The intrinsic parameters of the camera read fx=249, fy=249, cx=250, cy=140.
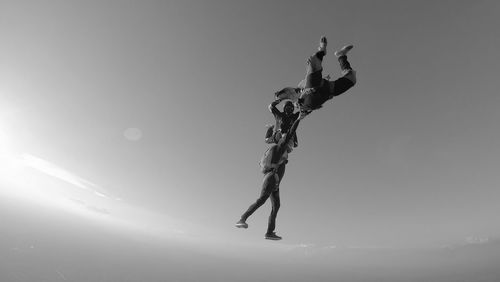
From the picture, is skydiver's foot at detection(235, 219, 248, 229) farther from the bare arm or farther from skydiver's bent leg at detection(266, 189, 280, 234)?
the bare arm

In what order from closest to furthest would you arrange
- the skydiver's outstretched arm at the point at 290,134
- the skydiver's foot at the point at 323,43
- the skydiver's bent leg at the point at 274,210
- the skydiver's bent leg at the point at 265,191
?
the skydiver's foot at the point at 323,43, the skydiver's outstretched arm at the point at 290,134, the skydiver's bent leg at the point at 265,191, the skydiver's bent leg at the point at 274,210

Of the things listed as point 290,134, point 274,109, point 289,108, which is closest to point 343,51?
point 289,108

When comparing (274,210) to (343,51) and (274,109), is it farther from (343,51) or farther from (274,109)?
(343,51)

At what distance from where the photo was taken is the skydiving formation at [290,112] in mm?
4477

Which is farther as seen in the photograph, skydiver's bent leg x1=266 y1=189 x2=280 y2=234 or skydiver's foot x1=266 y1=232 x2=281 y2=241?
skydiver's bent leg x1=266 y1=189 x2=280 y2=234

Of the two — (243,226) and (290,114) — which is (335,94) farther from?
(243,226)

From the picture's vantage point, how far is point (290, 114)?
18.3 ft

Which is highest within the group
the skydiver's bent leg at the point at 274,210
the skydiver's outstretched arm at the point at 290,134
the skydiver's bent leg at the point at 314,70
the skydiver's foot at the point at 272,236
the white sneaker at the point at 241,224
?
→ the skydiver's bent leg at the point at 314,70

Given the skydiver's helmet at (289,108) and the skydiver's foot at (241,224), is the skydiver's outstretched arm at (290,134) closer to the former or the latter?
the skydiver's helmet at (289,108)

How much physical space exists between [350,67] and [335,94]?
2.06 feet

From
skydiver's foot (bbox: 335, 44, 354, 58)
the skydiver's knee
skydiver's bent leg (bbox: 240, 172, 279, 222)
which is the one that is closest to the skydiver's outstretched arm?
skydiver's bent leg (bbox: 240, 172, 279, 222)

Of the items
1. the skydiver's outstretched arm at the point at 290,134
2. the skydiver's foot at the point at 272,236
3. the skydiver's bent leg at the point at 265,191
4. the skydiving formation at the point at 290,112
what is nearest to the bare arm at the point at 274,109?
the skydiving formation at the point at 290,112

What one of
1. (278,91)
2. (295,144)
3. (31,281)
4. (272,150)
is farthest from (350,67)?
(31,281)

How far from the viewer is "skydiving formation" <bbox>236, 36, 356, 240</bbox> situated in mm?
4477
